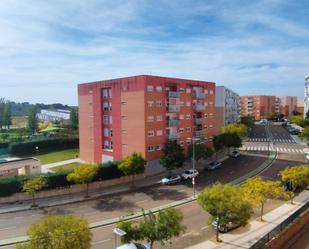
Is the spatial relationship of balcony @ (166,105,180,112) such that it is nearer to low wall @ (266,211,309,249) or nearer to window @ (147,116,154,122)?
window @ (147,116,154,122)

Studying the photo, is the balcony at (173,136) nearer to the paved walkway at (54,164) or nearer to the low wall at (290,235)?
the paved walkway at (54,164)

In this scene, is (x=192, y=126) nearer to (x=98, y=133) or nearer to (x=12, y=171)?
(x=98, y=133)

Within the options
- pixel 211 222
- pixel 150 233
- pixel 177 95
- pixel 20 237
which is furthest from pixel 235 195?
pixel 177 95

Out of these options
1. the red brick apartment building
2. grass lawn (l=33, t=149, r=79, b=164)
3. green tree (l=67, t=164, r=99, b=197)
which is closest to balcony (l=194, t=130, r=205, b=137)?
the red brick apartment building

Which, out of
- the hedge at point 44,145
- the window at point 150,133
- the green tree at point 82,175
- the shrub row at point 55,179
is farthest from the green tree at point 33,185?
the hedge at point 44,145

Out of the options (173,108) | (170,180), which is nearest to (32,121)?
(173,108)
